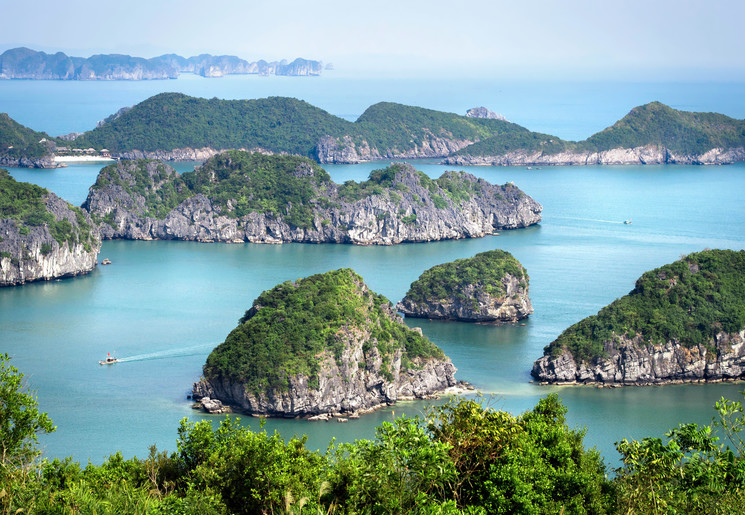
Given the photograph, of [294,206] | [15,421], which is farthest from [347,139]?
[15,421]

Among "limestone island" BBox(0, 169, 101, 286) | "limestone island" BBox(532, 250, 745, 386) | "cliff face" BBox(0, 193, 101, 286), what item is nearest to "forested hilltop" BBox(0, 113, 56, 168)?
"limestone island" BBox(0, 169, 101, 286)

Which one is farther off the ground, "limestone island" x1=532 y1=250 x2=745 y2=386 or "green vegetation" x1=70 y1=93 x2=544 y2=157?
"green vegetation" x1=70 y1=93 x2=544 y2=157

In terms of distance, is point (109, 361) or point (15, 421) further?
point (109, 361)

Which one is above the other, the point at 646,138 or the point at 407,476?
the point at 646,138

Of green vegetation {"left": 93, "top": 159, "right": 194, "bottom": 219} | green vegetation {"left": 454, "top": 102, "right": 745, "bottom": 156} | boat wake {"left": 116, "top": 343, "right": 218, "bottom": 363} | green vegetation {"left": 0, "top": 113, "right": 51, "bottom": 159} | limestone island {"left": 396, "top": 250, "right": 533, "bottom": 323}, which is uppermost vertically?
green vegetation {"left": 454, "top": 102, "right": 745, "bottom": 156}

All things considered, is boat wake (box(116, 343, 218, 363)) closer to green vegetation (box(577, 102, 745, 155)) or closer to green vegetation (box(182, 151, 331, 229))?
green vegetation (box(182, 151, 331, 229))

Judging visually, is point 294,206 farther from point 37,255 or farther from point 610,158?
point 610,158

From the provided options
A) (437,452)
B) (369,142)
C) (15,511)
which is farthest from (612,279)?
(369,142)
